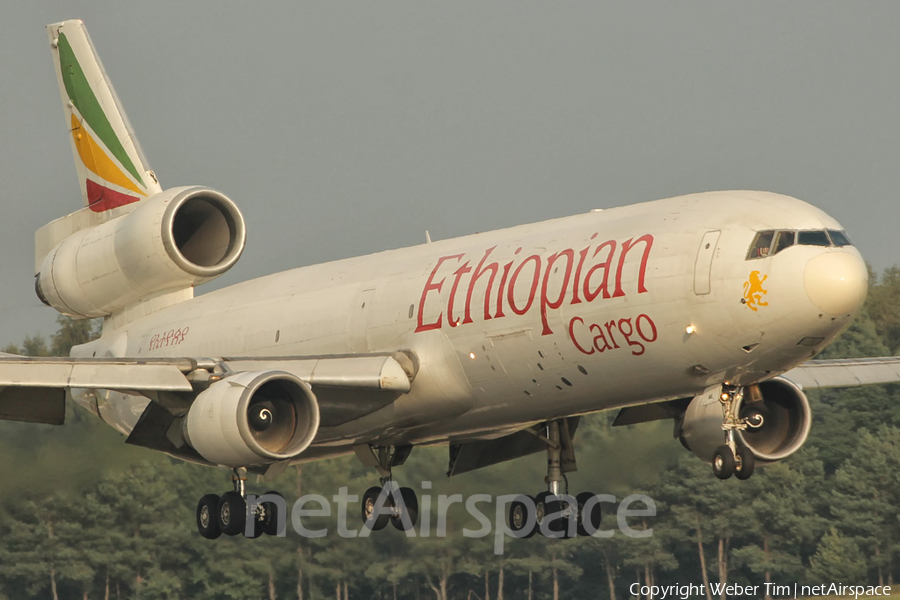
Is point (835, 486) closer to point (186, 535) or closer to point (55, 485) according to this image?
point (186, 535)

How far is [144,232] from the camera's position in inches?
1228

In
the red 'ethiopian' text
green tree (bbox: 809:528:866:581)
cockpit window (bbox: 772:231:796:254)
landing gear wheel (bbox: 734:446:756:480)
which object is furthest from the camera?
green tree (bbox: 809:528:866:581)

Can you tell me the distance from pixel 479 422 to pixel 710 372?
5.33 metres

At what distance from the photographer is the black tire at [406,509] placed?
31047mm

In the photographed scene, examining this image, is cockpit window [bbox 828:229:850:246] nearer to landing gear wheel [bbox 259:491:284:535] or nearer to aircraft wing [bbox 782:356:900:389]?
aircraft wing [bbox 782:356:900:389]

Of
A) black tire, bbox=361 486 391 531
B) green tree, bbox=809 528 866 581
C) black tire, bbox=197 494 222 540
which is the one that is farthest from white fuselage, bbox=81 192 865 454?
green tree, bbox=809 528 866 581

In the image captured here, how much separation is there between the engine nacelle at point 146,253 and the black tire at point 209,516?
16.2 feet

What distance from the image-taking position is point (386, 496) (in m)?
30.9

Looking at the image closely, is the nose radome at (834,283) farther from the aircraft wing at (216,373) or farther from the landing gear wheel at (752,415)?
the aircraft wing at (216,373)

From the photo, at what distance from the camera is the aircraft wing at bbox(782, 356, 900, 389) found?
3012 cm

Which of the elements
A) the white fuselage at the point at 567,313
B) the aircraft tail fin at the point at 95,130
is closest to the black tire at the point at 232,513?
the white fuselage at the point at 567,313

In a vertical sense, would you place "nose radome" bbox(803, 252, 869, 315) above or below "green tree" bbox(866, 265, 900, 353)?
below

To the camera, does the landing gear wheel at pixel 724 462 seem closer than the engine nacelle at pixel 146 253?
Yes

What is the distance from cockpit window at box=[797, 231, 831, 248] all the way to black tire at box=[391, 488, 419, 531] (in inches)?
460
